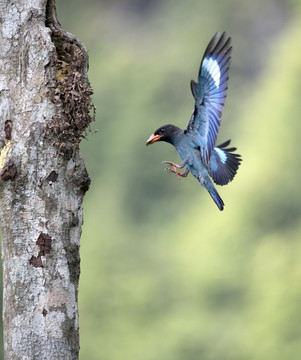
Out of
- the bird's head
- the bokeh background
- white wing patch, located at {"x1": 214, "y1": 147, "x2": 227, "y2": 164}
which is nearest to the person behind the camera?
the bird's head

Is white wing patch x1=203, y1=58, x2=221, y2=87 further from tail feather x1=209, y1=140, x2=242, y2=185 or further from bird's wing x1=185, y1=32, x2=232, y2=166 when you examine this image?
tail feather x1=209, y1=140, x2=242, y2=185

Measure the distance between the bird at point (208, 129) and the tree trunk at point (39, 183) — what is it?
1.17 m

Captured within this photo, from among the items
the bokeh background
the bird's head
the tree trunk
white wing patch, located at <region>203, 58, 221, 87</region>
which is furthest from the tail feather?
the bokeh background

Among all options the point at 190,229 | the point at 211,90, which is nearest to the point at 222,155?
the point at 211,90

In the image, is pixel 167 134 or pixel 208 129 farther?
pixel 167 134

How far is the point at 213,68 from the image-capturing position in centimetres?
495

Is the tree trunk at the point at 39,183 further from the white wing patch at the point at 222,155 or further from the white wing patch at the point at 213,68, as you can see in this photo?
the white wing patch at the point at 222,155

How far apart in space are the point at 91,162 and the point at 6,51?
1028 centimetres

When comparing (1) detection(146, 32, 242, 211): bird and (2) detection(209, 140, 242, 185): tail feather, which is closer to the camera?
(1) detection(146, 32, 242, 211): bird

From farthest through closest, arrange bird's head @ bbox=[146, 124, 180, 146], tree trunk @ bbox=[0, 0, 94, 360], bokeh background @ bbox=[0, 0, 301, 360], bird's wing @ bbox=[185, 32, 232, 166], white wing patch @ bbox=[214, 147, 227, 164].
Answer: bokeh background @ bbox=[0, 0, 301, 360]
white wing patch @ bbox=[214, 147, 227, 164]
bird's head @ bbox=[146, 124, 180, 146]
bird's wing @ bbox=[185, 32, 232, 166]
tree trunk @ bbox=[0, 0, 94, 360]

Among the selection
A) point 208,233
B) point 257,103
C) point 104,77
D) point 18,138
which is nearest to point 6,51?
point 18,138

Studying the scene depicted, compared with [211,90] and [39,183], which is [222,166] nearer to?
[211,90]

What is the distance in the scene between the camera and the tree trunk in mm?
3518

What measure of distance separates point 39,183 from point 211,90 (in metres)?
1.74
